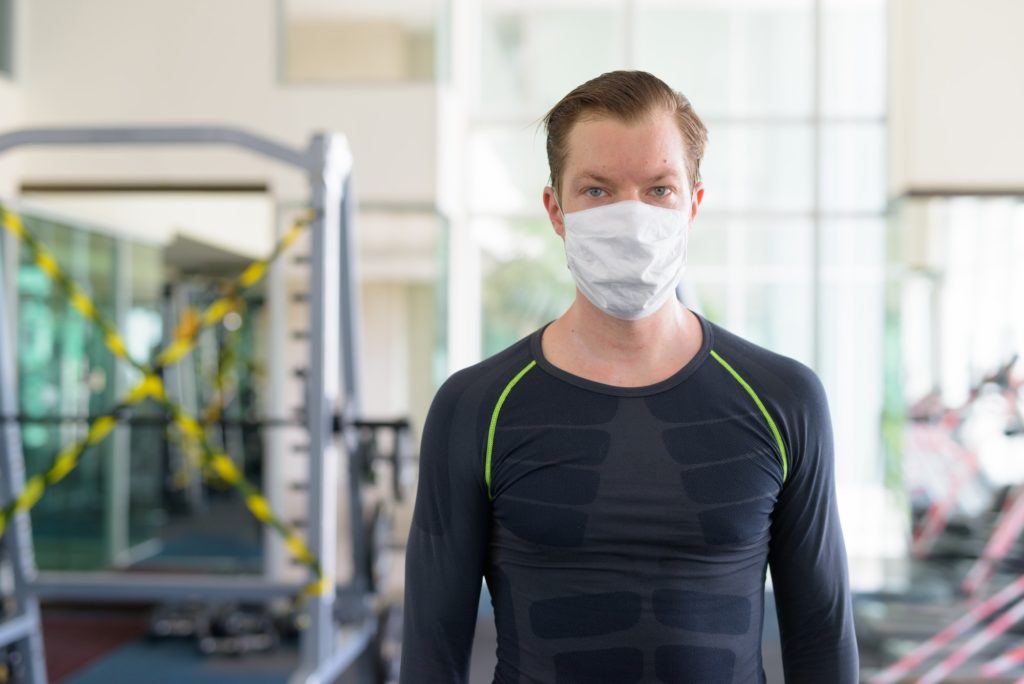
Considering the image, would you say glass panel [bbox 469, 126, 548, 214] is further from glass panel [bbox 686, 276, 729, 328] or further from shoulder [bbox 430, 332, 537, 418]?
shoulder [bbox 430, 332, 537, 418]

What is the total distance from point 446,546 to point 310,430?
72.6 inches

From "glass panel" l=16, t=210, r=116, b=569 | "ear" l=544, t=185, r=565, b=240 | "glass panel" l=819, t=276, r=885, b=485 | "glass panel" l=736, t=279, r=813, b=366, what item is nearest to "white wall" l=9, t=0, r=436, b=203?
"glass panel" l=16, t=210, r=116, b=569

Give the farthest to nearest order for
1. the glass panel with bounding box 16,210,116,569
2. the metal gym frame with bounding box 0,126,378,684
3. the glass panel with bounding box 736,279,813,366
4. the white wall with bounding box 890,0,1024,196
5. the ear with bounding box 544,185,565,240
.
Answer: the glass panel with bounding box 736,279,813,366 < the glass panel with bounding box 16,210,116,569 < the white wall with bounding box 890,0,1024,196 < the metal gym frame with bounding box 0,126,378,684 < the ear with bounding box 544,185,565,240

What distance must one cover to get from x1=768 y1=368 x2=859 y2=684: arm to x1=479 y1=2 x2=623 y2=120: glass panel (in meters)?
5.09

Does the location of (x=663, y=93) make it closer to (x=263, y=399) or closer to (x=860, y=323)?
(x=860, y=323)

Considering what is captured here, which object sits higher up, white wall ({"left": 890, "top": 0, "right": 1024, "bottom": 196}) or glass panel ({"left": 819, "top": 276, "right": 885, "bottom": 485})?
white wall ({"left": 890, "top": 0, "right": 1024, "bottom": 196})

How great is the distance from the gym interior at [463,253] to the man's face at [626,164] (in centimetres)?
265

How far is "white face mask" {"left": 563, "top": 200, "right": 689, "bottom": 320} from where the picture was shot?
3.54 ft

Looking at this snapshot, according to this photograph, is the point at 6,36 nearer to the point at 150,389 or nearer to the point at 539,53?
the point at 539,53

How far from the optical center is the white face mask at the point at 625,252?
1078mm

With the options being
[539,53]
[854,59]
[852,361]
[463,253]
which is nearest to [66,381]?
[463,253]

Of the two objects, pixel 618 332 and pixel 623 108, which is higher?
pixel 623 108

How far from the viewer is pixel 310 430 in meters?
2.88

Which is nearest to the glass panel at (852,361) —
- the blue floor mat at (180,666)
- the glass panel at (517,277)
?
the glass panel at (517,277)
